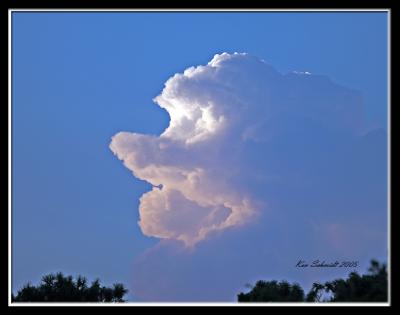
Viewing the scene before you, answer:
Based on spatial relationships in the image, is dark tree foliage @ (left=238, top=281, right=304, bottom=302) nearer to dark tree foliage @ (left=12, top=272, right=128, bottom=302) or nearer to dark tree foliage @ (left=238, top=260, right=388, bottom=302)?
dark tree foliage @ (left=238, top=260, right=388, bottom=302)

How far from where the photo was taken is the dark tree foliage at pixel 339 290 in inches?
428

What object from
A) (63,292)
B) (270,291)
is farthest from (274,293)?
(63,292)

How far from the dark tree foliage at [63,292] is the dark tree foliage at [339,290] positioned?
174 inches

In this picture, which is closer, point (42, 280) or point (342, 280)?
point (342, 280)

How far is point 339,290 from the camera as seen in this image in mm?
12820

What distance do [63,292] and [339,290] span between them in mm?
8206

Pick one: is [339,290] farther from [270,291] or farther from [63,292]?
[63,292]

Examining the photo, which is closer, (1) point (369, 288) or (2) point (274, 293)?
(1) point (369, 288)

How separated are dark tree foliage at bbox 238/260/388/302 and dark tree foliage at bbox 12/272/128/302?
4.43m
